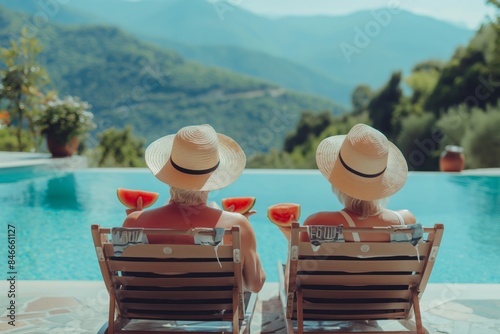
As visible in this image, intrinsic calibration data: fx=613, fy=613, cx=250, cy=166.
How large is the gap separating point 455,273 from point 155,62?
54.1 meters

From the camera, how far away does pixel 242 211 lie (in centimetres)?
368

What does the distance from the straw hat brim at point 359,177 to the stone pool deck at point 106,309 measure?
784 mm

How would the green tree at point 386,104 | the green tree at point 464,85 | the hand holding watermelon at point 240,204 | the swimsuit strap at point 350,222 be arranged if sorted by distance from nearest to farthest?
the swimsuit strap at point 350,222, the hand holding watermelon at point 240,204, the green tree at point 464,85, the green tree at point 386,104

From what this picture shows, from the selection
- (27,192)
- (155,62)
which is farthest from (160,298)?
(155,62)

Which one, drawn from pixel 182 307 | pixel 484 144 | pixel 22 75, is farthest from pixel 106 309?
pixel 484 144

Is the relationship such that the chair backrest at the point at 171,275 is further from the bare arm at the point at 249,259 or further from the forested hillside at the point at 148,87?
the forested hillside at the point at 148,87

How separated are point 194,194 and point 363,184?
812 millimetres

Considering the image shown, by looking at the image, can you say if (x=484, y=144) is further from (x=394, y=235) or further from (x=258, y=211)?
(x=394, y=235)

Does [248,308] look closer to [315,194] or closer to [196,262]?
[196,262]

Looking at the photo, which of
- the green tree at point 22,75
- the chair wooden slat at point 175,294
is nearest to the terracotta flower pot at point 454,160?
the green tree at point 22,75

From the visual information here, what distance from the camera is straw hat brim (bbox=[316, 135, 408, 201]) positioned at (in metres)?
2.94

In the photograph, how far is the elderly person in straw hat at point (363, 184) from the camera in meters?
2.94

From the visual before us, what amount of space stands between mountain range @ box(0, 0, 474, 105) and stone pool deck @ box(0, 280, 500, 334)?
86.3m

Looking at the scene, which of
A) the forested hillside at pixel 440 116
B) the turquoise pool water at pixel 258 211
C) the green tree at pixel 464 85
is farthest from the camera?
the green tree at pixel 464 85
